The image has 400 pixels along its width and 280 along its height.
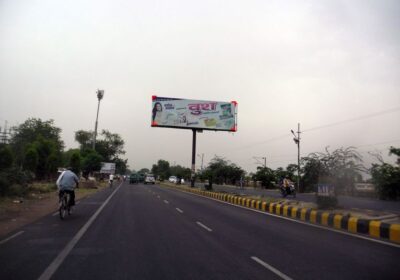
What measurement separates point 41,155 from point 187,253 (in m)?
48.9

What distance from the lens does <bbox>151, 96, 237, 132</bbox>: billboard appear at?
47.8 m

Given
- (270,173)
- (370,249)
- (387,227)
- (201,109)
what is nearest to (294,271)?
(370,249)

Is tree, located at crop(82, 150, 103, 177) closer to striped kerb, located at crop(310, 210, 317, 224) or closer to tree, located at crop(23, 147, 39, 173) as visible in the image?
tree, located at crop(23, 147, 39, 173)

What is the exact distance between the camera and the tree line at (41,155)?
91.0ft

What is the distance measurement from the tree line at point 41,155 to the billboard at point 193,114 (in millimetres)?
11890

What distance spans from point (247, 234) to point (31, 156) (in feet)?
132

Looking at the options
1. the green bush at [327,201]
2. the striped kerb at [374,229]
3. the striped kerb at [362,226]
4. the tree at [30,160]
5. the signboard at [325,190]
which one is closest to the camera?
the striped kerb at [374,229]

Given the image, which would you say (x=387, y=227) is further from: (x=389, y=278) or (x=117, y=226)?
(x=117, y=226)

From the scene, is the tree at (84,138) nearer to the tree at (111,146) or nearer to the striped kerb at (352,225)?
the tree at (111,146)

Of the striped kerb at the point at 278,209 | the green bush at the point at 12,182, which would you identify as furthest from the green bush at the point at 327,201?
the green bush at the point at 12,182

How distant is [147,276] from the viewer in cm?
643

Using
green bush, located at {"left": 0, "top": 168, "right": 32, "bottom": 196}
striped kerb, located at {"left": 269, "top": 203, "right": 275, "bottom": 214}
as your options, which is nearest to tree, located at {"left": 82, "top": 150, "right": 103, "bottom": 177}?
green bush, located at {"left": 0, "top": 168, "right": 32, "bottom": 196}

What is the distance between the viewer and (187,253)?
27.5 ft

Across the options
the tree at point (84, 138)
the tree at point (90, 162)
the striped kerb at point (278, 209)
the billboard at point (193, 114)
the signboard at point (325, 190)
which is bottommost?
the striped kerb at point (278, 209)
